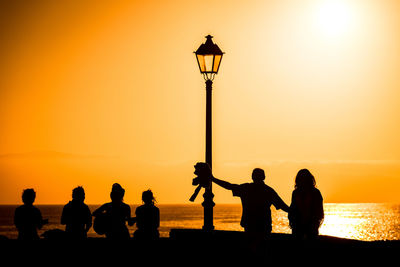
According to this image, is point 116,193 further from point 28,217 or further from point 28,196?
point 28,217

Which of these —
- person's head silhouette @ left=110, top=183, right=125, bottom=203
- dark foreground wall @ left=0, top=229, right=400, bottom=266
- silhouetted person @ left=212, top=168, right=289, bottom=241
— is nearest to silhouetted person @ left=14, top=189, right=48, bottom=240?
dark foreground wall @ left=0, top=229, right=400, bottom=266

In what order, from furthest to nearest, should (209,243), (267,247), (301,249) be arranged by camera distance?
(209,243)
(301,249)
(267,247)

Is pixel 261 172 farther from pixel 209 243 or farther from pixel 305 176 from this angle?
pixel 209 243

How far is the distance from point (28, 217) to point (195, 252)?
3.48 meters

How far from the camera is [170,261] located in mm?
13344

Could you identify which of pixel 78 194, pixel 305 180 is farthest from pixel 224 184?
pixel 78 194

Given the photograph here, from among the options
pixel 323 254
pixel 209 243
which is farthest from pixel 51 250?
pixel 323 254

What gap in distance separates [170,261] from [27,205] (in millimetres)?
3062

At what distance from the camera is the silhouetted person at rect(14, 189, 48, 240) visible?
43.3 feet

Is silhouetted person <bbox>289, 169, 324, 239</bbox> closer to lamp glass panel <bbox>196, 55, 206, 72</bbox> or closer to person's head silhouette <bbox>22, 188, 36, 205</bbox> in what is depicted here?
lamp glass panel <bbox>196, 55, 206, 72</bbox>

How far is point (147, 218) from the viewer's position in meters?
13.4

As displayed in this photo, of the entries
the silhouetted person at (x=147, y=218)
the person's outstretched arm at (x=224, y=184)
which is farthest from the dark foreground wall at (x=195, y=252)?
the person's outstretched arm at (x=224, y=184)

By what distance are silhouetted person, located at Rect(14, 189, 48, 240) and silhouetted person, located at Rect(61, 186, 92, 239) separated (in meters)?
0.45

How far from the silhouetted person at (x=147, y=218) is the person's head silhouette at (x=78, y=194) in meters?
1.14
